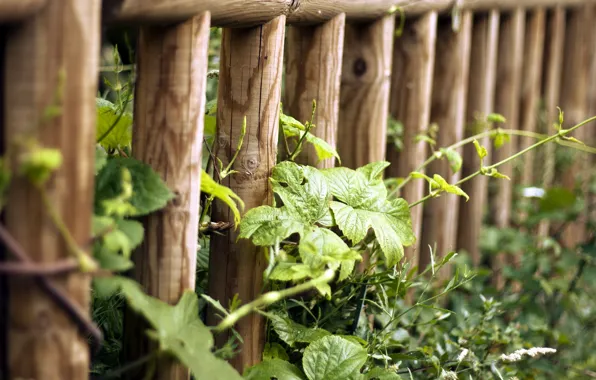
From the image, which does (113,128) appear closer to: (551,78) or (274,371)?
(274,371)

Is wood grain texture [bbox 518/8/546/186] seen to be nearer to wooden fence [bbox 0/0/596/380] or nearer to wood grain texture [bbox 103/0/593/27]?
wooden fence [bbox 0/0/596/380]

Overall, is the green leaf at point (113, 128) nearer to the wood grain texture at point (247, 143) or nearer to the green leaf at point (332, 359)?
the wood grain texture at point (247, 143)

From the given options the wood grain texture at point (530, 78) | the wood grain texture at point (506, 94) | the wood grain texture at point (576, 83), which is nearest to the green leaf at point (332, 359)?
the wood grain texture at point (506, 94)

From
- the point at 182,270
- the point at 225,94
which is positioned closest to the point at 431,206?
the point at 225,94

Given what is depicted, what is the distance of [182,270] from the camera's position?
1.63 m

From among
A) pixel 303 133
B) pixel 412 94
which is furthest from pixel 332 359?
pixel 412 94

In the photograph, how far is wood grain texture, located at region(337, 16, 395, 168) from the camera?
8.22 feet

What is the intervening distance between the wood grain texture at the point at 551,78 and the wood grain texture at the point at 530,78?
0.29ft

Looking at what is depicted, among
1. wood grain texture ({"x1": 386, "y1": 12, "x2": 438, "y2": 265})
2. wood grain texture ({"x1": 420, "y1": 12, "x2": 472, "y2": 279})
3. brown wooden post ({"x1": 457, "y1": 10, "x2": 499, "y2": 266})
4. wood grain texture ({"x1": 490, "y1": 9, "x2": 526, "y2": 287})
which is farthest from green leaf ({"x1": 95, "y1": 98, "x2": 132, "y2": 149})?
wood grain texture ({"x1": 490, "y1": 9, "x2": 526, "y2": 287})

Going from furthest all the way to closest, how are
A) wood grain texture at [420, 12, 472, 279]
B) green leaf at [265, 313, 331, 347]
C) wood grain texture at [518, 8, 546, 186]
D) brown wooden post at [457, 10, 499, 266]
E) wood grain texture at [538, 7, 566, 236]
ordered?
wood grain texture at [538, 7, 566, 236]
wood grain texture at [518, 8, 546, 186]
brown wooden post at [457, 10, 499, 266]
wood grain texture at [420, 12, 472, 279]
green leaf at [265, 313, 331, 347]

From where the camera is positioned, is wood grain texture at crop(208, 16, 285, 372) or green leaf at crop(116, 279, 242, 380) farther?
wood grain texture at crop(208, 16, 285, 372)

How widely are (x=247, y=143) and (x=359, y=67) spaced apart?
0.77 metres

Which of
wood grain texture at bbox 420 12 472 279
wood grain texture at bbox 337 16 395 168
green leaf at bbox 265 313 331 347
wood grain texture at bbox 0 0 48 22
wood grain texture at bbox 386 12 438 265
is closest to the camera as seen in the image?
wood grain texture at bbox 0 0 48 22

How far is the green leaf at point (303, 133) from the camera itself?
1.99 metres
